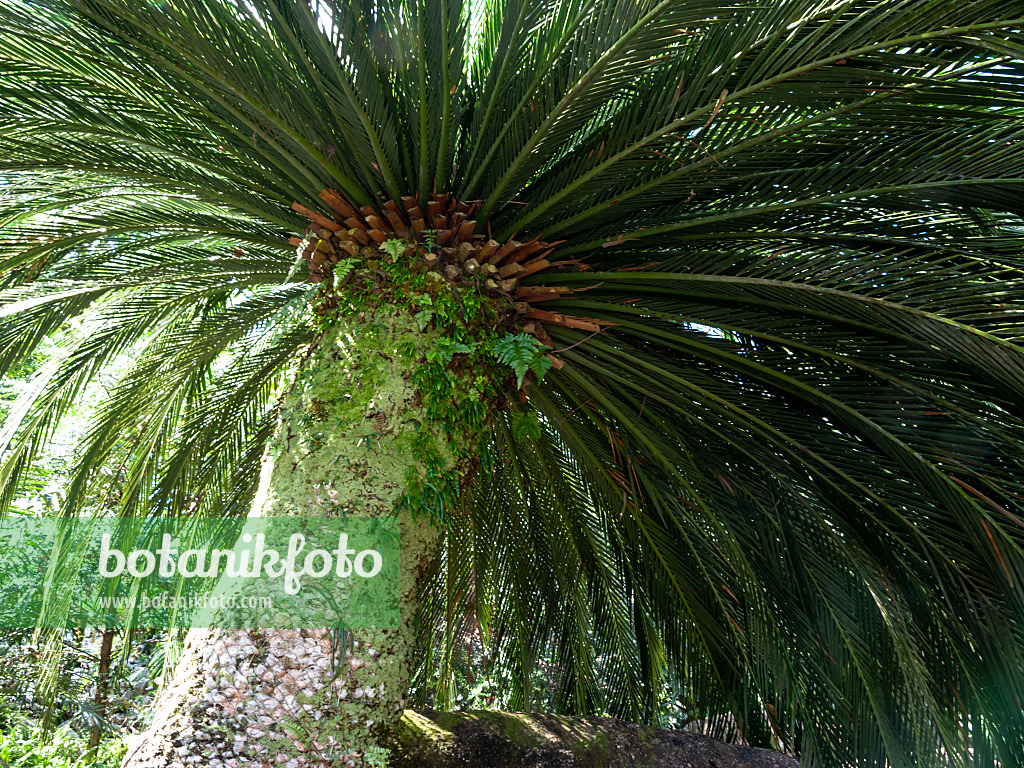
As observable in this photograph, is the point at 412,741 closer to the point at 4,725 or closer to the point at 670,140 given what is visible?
the point at 670,140

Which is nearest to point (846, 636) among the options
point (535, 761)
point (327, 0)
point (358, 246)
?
point (535, 761)

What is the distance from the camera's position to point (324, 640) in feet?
8.13

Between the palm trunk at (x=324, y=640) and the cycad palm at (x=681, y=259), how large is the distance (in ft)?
0.84

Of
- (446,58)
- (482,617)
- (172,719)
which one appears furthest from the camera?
(482,617)

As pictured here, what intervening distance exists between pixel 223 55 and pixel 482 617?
385 centimetres

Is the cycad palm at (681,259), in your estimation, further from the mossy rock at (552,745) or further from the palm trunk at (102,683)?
the palm trunk at (102,683)

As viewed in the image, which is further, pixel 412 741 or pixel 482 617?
pixel 482 617

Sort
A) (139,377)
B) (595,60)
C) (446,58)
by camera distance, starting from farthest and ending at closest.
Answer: (139,377)
(446,58)
(595,60)

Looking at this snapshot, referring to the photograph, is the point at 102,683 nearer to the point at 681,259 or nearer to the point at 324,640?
the point at 324,640

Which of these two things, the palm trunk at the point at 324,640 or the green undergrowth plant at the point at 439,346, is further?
the green undergrowth plant at the point at 439,346

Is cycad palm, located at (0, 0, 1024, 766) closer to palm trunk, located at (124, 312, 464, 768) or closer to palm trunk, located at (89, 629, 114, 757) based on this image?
palm trunk, located at (124, 312, 464, 768)

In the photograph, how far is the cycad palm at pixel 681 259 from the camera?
101 inches

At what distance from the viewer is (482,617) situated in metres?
4.93

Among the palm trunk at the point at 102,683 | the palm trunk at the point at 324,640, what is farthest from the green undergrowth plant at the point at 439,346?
the palm trunk at the point at 102,683
